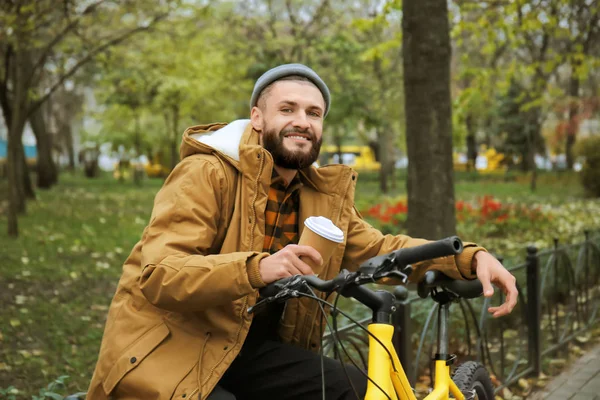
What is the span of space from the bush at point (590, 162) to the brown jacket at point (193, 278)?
21383 millimetres

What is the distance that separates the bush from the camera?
73.2 feet

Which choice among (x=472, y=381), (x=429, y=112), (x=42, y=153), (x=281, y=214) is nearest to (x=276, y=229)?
(x=281, y=214)

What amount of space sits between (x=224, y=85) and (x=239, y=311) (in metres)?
25.8

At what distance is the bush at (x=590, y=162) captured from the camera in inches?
878

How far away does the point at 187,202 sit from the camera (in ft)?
7.75

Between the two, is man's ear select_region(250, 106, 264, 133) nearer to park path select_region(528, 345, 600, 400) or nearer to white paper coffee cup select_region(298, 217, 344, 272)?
white paper coffee cup select_region(298, 217, 344, 272)

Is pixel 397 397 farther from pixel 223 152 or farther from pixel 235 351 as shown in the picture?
pixel 223 152

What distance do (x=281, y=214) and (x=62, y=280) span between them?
745 cm

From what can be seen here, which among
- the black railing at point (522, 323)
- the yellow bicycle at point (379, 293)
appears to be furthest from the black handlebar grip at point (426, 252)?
the black railing at point (522, 323)

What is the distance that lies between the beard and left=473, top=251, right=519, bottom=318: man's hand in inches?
27.3

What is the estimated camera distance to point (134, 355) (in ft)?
7.59

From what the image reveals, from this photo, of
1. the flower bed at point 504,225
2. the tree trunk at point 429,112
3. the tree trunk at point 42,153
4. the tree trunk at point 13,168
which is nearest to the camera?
the tree trunk at point 429,112

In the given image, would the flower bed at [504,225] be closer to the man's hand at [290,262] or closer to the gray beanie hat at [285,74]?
the gray beanie hat at [285,74]

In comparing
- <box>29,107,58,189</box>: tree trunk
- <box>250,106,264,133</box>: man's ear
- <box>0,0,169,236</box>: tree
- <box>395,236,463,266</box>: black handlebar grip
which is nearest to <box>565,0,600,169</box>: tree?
<box>0,0,169,236</box>: tree
